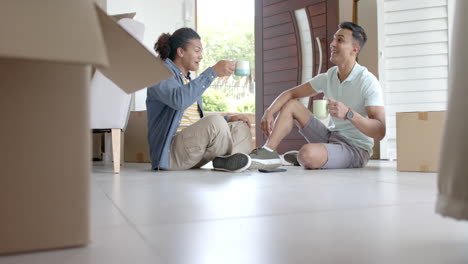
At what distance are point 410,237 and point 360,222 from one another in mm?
134

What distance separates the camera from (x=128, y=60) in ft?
2.07

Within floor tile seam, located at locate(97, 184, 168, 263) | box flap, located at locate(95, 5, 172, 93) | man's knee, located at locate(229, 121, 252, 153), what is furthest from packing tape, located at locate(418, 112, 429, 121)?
box flap, located at locate(95, 5, 172, 93)

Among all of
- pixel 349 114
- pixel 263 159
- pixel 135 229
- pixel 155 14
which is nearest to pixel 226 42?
pixel 155 14

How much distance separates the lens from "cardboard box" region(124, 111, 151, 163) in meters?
3.24

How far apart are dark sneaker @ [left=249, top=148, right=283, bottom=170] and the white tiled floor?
90 centimetres

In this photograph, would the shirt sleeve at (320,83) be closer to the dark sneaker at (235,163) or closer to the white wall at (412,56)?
the dark sneaker at (235,163)

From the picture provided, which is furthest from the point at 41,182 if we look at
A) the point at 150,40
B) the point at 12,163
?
the point at 150,40

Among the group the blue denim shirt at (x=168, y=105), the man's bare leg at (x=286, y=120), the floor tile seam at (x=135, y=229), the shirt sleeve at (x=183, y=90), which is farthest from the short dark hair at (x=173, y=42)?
the floor tile seam at (x=135, y=229)

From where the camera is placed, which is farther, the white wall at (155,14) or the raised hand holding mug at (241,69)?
the white wall at (155,14)

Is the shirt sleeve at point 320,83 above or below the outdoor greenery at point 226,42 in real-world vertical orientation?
below

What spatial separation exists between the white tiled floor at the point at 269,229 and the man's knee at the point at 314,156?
928 millimetres

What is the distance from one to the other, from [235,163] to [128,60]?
148 cm

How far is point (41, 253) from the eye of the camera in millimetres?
571

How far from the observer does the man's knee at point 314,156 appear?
2.19 meters
